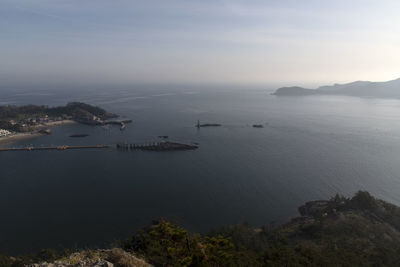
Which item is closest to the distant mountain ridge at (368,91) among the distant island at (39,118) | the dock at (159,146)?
the distant island at (39,118)

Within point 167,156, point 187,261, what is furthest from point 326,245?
point 167,156

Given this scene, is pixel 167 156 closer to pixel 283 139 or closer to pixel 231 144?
pixel 231 144

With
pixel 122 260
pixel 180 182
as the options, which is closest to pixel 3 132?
pixel 180 182

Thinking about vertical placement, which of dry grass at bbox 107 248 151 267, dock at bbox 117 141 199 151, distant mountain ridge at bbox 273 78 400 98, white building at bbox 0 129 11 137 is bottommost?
dock at bbox 117 141 199 151

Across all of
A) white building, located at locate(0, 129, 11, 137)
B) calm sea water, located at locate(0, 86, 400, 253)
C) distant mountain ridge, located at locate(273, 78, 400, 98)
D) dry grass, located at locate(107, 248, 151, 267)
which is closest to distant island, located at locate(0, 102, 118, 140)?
white building, located at locate(0, 129, 11, 137)

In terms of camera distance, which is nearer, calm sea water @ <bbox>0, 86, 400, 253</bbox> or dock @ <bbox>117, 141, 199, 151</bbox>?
calm sea water @ <bbox>0, 86, 400, 253</bbox>

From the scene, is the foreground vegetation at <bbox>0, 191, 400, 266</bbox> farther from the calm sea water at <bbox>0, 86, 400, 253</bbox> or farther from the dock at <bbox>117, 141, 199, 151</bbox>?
the dock at <bbox>117, 141, 199, 151</bbox>

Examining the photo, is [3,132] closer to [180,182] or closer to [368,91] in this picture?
[180,182]
